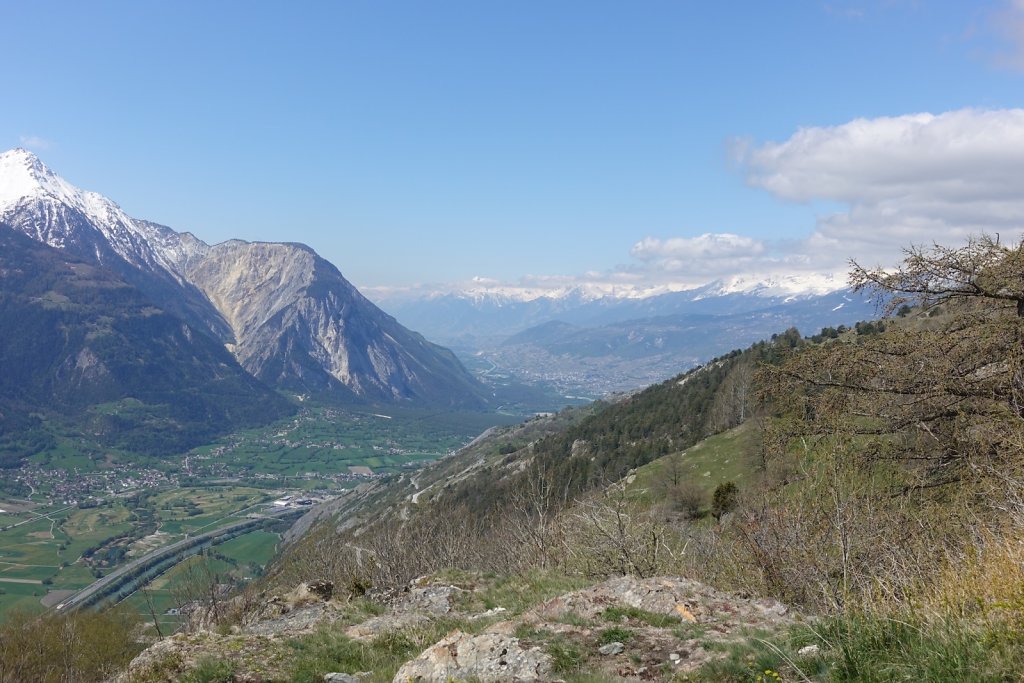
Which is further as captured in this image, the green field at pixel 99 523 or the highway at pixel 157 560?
the green field at pixel 99 523

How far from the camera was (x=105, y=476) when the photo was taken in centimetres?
19825

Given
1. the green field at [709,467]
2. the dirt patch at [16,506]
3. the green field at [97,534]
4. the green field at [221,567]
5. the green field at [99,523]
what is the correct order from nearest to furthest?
1. the green field at [709,467]
2. the green field at [221,567]
3. the green field at [97,534]
4. the green field at [99,523]
5. the dirt patch at [16,506]

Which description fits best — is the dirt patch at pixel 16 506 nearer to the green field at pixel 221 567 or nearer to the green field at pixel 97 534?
the green field at pixel 97 534

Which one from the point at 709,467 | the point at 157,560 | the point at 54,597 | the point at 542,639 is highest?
the point at 542,639

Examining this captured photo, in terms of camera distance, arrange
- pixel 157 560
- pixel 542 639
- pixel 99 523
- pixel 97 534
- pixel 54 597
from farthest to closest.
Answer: pixel 99 523 < pixel 97 534 < pixel 157 560 < pixel 54 597 < pixel 542 639

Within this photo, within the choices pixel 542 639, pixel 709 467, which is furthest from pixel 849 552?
pixel 709 467

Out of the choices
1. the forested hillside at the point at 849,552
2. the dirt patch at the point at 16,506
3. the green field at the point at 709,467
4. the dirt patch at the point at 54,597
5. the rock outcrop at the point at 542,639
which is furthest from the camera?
the dirt patch at the point at 16,506

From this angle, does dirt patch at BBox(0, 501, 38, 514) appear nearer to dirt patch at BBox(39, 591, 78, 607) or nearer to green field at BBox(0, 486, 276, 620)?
green field at BBox(0, 486, 276, 620)

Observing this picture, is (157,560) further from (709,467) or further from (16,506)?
(709,467)

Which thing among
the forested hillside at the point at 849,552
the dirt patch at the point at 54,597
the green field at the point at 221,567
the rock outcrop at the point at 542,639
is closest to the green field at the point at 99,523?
the green field at the point at 221,567

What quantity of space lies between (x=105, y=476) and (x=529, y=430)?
152242mm

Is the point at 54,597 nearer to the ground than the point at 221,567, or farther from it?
farther from it

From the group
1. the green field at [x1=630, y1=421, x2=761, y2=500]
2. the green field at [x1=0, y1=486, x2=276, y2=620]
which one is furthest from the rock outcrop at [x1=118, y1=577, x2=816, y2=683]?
the green field at [x1=0, y1=486, x2=276, y2=620]

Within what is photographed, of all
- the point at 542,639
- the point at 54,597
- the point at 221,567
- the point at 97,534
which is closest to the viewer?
the point at 542,639
